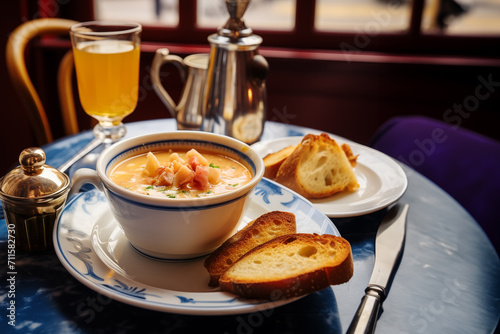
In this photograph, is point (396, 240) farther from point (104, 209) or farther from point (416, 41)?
point (416, 41)

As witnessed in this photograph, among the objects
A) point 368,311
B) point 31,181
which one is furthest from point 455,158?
point 31,181

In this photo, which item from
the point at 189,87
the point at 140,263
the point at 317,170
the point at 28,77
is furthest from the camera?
Answer: the point at 28,77


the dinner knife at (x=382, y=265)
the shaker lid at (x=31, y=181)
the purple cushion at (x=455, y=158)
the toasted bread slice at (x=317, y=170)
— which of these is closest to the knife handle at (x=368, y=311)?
the dinner knife at (x=382, y=265)

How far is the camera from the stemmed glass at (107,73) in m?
1.45

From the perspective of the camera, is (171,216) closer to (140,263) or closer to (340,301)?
(140,263)

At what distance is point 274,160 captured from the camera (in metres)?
1.35

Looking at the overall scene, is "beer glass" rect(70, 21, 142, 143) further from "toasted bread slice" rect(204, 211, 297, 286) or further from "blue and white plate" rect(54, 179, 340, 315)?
"toasted bread slice" rect(204, 211, 297, 286)

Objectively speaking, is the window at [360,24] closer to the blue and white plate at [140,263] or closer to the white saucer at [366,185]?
the white saucer at [366,185]

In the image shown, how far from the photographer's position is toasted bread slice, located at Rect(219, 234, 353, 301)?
0.78 m

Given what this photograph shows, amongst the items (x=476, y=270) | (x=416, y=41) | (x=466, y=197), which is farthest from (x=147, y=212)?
(x=416, y=41)

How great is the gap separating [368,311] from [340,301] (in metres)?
0.08

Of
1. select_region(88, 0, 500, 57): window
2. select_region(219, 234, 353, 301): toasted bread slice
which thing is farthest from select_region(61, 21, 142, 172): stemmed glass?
select_region(88, 0, 500, 57): window

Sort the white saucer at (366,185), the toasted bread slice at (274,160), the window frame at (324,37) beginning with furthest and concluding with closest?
the window frame at (324,37), the toasted bread slice at (274,160), the white saucer at (366,185)

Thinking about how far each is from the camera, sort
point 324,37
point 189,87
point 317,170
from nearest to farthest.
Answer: point 317,170 → point 189,87 → point 324,37
